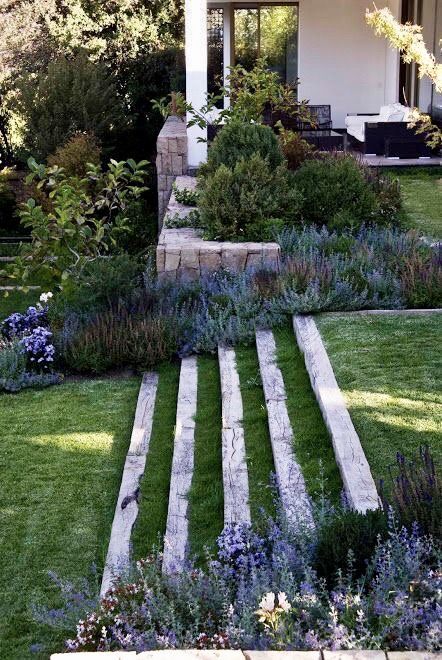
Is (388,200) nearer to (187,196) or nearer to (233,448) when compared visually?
(187,196)

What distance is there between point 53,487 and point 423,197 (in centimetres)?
797

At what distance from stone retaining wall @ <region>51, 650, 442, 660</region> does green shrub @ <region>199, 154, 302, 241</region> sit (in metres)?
6.85

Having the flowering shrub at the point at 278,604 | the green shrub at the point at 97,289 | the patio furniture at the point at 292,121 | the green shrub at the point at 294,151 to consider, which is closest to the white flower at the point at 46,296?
the green shrub at the point at 97,289

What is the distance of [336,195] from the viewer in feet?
34.1

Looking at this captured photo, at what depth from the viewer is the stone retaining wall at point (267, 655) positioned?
2949mm

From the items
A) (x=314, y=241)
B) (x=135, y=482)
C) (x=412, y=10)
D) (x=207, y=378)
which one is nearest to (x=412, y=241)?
(x=314, y=241)

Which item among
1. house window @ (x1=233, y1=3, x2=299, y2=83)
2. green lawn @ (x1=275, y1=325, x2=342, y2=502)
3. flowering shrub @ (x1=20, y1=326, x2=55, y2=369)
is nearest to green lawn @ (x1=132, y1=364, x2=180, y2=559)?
green lawn @ (x1=275, y1=325, x2=342, y2=502)

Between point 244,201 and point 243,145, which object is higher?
point 243,145

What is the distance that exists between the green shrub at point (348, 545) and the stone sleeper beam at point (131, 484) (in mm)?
918

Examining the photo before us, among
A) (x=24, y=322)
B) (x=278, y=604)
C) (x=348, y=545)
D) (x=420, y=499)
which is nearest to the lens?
(x=278, y=604)

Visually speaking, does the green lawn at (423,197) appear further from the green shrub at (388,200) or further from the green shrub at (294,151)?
the green shrub at (294,151)

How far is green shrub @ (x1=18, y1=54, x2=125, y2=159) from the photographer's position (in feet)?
55.8

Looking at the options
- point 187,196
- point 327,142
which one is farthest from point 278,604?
point 327,142

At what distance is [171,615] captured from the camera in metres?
3.52
